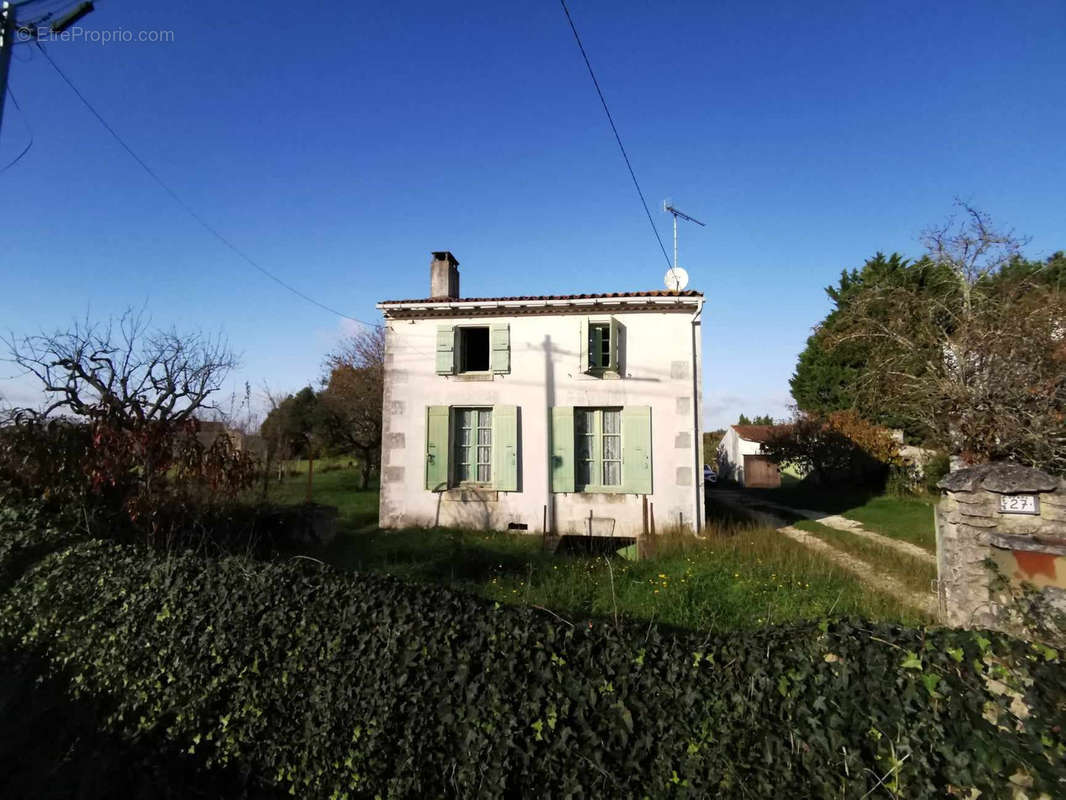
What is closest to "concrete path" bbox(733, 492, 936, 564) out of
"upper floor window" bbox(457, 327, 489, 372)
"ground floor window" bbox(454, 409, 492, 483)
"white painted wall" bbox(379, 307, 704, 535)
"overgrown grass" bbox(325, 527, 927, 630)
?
"overgrown grass" bbox(325, 527, 927, 630)

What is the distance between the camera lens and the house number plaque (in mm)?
4062

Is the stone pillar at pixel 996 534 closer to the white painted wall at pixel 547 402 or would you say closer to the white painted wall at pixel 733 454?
the white painted wall at pixel 547 402

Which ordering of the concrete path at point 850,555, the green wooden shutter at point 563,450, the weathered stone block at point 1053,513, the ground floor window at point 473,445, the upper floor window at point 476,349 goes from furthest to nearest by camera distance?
the upper floor window at point 476,349, the ground floor window at point 473,445, the green wooden shutter at point 563,450, the concrete path at point 850,555, the weathered stone block at point 1053,513

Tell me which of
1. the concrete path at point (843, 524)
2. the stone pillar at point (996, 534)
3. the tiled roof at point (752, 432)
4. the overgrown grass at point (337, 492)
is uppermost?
the tiled roof at point (752, 432)

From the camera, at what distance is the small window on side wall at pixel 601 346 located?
970cm

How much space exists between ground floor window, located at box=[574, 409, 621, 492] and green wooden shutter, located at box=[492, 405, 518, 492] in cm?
126

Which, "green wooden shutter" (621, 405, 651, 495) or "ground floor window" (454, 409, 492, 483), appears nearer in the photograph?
"green wooden shutter" (621, 405, 651, 495)

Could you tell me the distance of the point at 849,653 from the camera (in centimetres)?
205

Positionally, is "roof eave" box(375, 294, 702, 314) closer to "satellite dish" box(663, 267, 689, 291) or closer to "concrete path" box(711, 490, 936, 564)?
"satellite dish" box(663, 267, 689, 291)

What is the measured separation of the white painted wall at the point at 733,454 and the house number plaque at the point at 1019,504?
958 inches

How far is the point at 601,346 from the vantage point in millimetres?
9859

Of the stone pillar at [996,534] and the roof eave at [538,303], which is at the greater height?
the roof eave at [538,303]

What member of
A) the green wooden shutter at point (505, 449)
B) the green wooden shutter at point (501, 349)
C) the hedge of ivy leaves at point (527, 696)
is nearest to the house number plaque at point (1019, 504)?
the hedge of ivy leaves at point (527, 696)

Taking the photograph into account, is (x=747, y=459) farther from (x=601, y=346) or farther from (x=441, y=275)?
(x=441, y=275)
